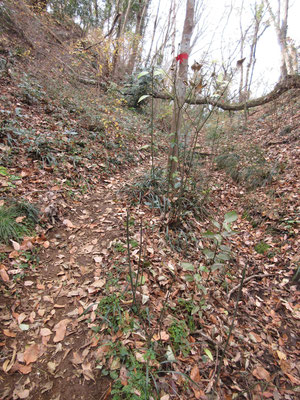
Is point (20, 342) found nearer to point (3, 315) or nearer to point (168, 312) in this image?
point (3, 315)

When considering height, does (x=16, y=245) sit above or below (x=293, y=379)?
above

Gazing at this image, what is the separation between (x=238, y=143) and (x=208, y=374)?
6040 millimetres

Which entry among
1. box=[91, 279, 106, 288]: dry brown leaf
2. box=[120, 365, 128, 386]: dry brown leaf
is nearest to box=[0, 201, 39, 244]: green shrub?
box=[91, 279, 106, 288]: dry brown leaf

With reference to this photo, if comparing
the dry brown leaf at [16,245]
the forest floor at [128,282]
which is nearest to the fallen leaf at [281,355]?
the forest floor at [128,282]

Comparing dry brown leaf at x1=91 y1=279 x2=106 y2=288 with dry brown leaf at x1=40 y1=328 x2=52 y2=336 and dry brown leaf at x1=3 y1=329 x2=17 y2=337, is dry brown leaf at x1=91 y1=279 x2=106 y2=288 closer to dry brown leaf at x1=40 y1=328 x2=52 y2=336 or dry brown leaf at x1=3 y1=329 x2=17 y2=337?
dry brown leaf at x1=40 y1=328 x2=52 y2=336

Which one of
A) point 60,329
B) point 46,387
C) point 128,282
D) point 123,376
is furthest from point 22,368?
point 128,282

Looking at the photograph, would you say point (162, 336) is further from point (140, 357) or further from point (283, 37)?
point (283, 37)

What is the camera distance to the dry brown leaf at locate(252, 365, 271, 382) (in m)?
1.76

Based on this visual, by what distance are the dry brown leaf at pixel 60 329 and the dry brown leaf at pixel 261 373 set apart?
1733 millimetres

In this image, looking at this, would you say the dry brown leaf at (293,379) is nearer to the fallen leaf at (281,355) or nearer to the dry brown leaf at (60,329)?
the fallen leaf at (281,355)

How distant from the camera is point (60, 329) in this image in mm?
1719

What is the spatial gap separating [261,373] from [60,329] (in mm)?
1848

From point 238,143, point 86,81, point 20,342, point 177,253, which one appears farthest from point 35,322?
point 86,81

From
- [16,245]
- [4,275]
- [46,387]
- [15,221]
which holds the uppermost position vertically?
[15,221]
